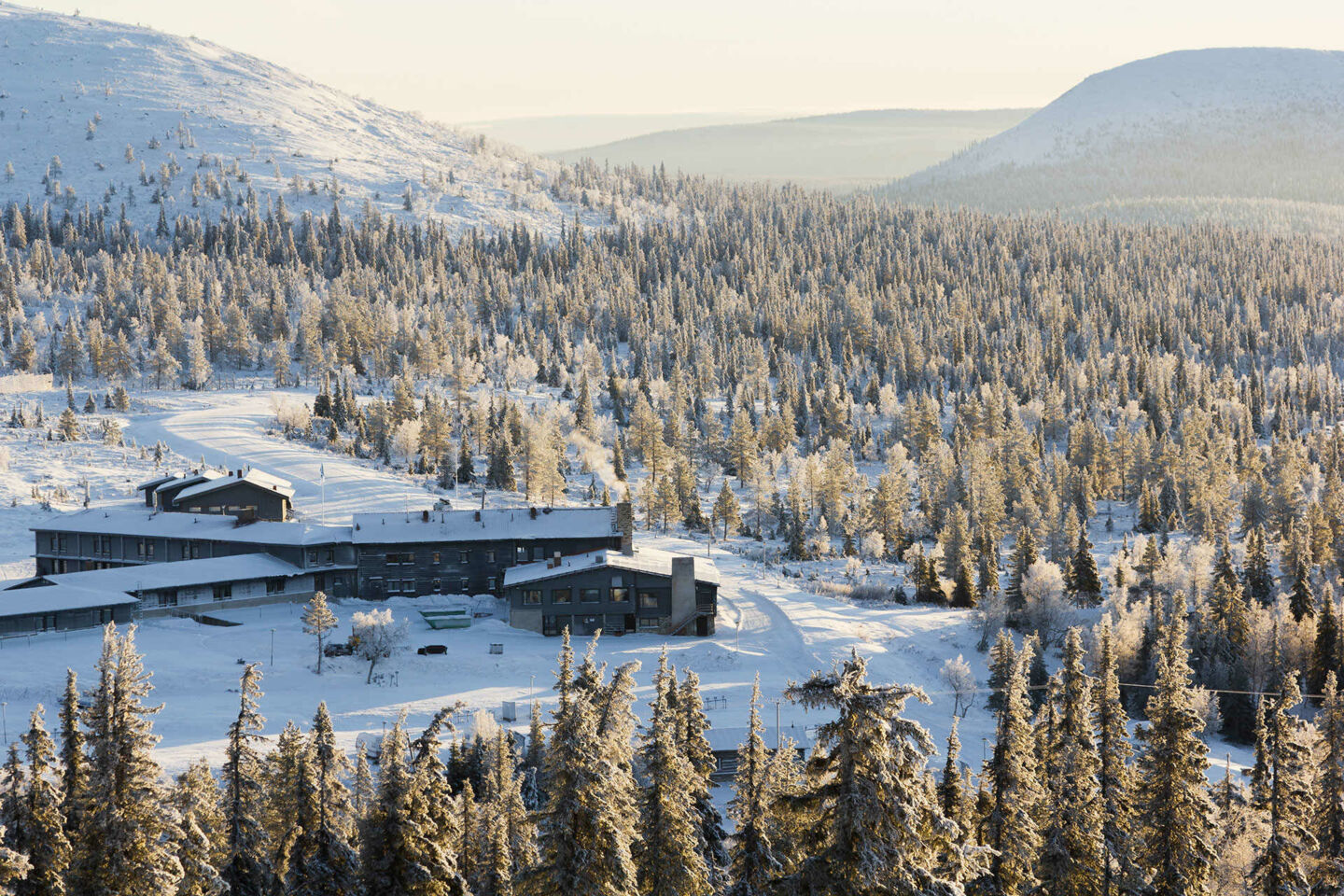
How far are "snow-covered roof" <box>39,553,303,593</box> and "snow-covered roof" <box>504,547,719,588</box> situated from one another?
44.1 ft

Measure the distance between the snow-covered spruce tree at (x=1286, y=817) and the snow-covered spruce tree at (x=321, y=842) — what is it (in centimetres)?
2340

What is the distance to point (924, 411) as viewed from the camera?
6422 inches

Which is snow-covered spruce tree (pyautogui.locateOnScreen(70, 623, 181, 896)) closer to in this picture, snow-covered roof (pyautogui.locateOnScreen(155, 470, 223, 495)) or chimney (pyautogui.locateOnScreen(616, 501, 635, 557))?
chimney (pyautogui.locateOnScreen(616, 501, 635, 557))

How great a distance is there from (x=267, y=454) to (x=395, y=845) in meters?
97.3

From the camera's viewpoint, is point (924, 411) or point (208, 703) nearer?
point (208, 703)

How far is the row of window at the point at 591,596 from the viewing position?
71688 mm

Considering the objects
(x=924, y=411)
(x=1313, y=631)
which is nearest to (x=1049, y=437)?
(x=924, y=411)

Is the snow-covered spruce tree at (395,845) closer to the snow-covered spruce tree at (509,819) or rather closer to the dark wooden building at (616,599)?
the snow-covered spruce tree at (509,819)

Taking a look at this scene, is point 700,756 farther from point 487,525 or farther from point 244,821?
point 487,525

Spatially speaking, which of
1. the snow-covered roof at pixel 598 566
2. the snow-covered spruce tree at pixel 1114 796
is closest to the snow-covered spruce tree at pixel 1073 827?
the snow-covered spruce tree at pixel 1114 796

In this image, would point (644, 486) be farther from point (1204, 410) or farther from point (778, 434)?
point (1204, 410)

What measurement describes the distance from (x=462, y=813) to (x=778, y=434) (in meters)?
126

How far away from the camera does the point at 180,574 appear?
234 ft

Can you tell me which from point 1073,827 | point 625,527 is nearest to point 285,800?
point 1073,827
